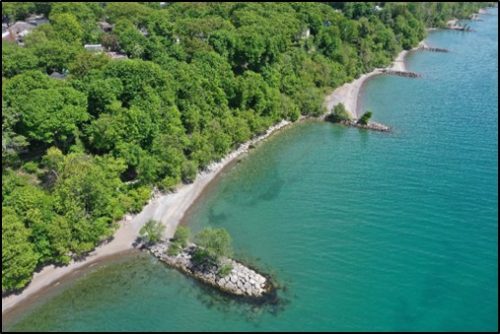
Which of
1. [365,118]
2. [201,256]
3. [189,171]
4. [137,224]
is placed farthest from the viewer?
[365,118]

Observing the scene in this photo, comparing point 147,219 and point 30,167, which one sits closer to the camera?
point 147,219

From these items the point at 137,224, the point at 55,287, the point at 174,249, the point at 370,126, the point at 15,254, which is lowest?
the point at 55,287

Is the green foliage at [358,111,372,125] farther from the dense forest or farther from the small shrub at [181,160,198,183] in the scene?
the small shrub at [181,160,198,183]

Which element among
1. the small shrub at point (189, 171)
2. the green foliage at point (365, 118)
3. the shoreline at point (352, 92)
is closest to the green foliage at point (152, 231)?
the small shrub at point (189, 171)

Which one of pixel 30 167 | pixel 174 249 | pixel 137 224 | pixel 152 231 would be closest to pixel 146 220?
pixel 137 224

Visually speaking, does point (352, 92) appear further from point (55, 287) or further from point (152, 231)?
point (55, 287)

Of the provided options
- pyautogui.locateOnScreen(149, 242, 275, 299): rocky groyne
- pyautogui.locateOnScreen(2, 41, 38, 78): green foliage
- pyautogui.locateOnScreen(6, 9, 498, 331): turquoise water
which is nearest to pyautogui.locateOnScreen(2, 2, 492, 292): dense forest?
pyautogui.locateOnScreen(2, 41, 38, 78): green foliage
